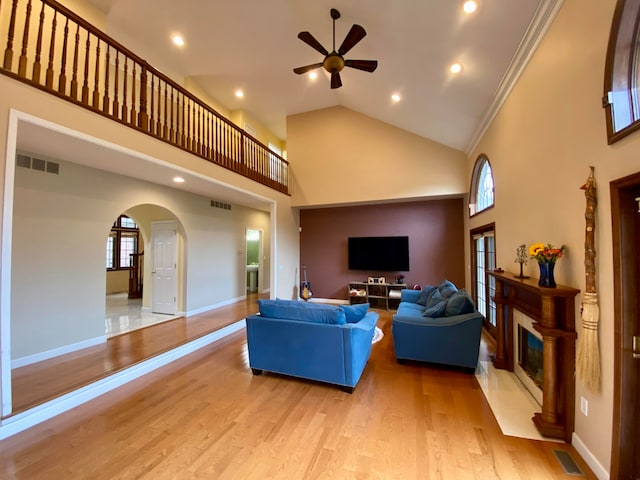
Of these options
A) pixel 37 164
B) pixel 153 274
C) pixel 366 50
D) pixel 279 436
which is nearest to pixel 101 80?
pixel 37 164

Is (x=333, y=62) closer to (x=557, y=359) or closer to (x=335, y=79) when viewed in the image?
(x=335, y=79)

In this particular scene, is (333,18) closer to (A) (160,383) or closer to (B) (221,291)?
(A) (160,383)

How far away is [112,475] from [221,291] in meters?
4.99

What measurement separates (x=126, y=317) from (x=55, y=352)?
201cm

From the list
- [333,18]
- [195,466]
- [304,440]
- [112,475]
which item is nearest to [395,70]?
[333,18]

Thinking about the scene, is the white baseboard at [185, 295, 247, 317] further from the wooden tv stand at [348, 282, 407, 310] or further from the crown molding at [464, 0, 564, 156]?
the crown molding at [464, 0, 564, 156]

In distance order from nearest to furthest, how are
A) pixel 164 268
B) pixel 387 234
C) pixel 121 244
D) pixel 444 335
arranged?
1. pixel 444 335
2. pixel 164 268
3. pixel 387 234
4. pixel 121 244

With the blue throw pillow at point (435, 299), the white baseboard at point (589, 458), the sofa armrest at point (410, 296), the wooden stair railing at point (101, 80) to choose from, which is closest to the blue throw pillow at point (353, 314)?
the blue throw pillow at point (435, 299)

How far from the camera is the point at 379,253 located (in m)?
7.05

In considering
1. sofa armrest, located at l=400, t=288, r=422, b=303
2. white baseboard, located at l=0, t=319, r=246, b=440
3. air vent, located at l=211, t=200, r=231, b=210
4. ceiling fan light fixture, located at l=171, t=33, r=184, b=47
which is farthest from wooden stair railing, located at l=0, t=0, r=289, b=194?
sofa armrest, located at l=400, t=288, r=422, b=303

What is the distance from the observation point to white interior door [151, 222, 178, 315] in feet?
19.1

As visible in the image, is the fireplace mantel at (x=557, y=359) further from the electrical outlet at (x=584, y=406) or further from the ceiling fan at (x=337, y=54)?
the ceiling fan at (x=337, y=54)

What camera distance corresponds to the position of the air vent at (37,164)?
3375 mm

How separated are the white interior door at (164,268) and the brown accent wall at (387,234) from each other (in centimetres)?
333
